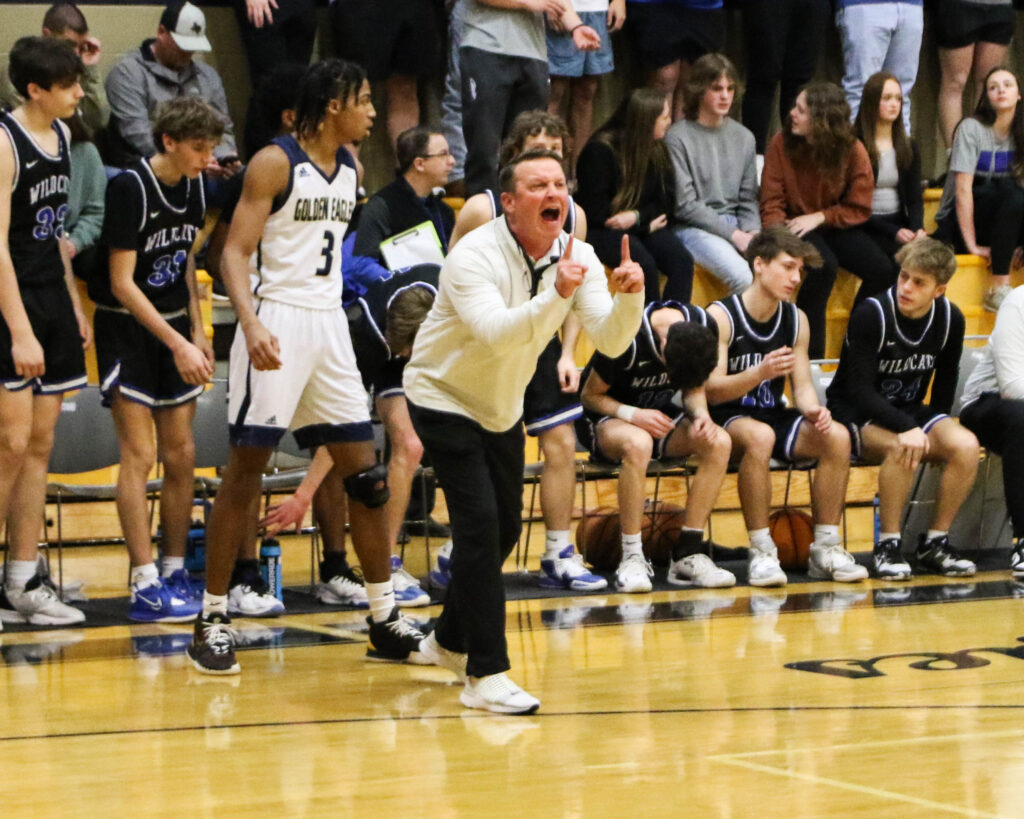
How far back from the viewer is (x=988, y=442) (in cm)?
714

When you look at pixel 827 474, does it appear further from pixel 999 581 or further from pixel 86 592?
pixel 86 592

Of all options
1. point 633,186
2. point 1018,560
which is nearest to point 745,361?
point 1018,560

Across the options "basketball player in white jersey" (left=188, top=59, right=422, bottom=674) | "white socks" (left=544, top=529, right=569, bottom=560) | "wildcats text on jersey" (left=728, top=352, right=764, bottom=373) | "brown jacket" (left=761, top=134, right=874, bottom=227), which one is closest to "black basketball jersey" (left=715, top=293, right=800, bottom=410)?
"wildcats text on jersey" (left=728, top=352, right=764, bottom=373)

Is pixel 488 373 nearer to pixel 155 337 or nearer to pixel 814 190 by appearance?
pixel 155 337

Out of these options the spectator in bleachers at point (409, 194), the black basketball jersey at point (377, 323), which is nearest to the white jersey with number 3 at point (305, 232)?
the black basketball jersey at point (377, 323)

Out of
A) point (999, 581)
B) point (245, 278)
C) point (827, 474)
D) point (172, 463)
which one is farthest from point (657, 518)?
point (245, 278)

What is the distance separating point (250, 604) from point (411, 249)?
1.71 meters

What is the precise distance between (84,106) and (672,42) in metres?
3.51

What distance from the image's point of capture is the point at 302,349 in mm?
4992

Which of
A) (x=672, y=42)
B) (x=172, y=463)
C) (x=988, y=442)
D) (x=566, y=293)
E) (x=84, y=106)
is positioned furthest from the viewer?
(x=672, y=42)

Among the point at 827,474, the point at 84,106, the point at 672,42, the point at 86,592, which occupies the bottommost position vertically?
the point at 86,592

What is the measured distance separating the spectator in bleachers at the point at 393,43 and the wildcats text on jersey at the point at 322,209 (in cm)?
327

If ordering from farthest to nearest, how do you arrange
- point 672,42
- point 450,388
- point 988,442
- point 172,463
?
1. point 672,42
2. point 988,442
3. point 172,463
4. point 450,388

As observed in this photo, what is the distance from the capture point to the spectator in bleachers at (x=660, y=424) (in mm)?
6566
